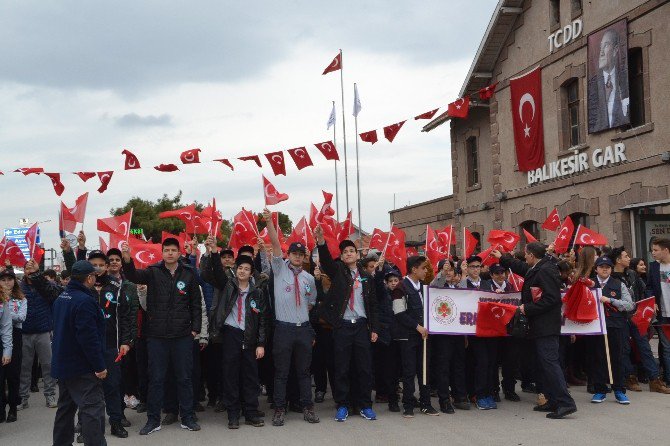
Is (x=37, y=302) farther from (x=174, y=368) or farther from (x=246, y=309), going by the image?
(x=246, y=309)

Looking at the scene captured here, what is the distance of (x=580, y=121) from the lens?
19.0 metres

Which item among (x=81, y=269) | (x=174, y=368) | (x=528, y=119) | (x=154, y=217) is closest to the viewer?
(x=81, y=269)

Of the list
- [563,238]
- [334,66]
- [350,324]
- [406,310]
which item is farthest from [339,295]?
[334,66]

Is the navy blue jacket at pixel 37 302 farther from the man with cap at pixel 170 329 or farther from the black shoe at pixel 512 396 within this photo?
the black shoe at pixel 512 396

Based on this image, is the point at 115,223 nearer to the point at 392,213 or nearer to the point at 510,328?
the point at 510,328

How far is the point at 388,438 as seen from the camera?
301 inches

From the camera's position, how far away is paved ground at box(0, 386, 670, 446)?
7.47m

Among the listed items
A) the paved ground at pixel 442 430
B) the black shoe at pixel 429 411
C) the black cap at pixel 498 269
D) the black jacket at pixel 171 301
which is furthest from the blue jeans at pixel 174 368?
the black cap at pixel 498 269

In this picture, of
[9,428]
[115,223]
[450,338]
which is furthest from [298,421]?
[115,223]

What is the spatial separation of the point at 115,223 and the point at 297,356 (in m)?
3.63

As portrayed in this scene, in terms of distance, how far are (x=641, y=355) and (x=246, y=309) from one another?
5340 mm

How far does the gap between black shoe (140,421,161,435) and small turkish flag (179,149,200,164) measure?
24.2 ft

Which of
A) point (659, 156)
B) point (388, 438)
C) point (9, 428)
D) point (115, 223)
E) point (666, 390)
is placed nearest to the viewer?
point (388, 438)

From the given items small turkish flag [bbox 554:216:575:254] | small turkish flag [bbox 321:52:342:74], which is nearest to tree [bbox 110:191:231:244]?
small turkish flag [bbox 321:52:342:74]
